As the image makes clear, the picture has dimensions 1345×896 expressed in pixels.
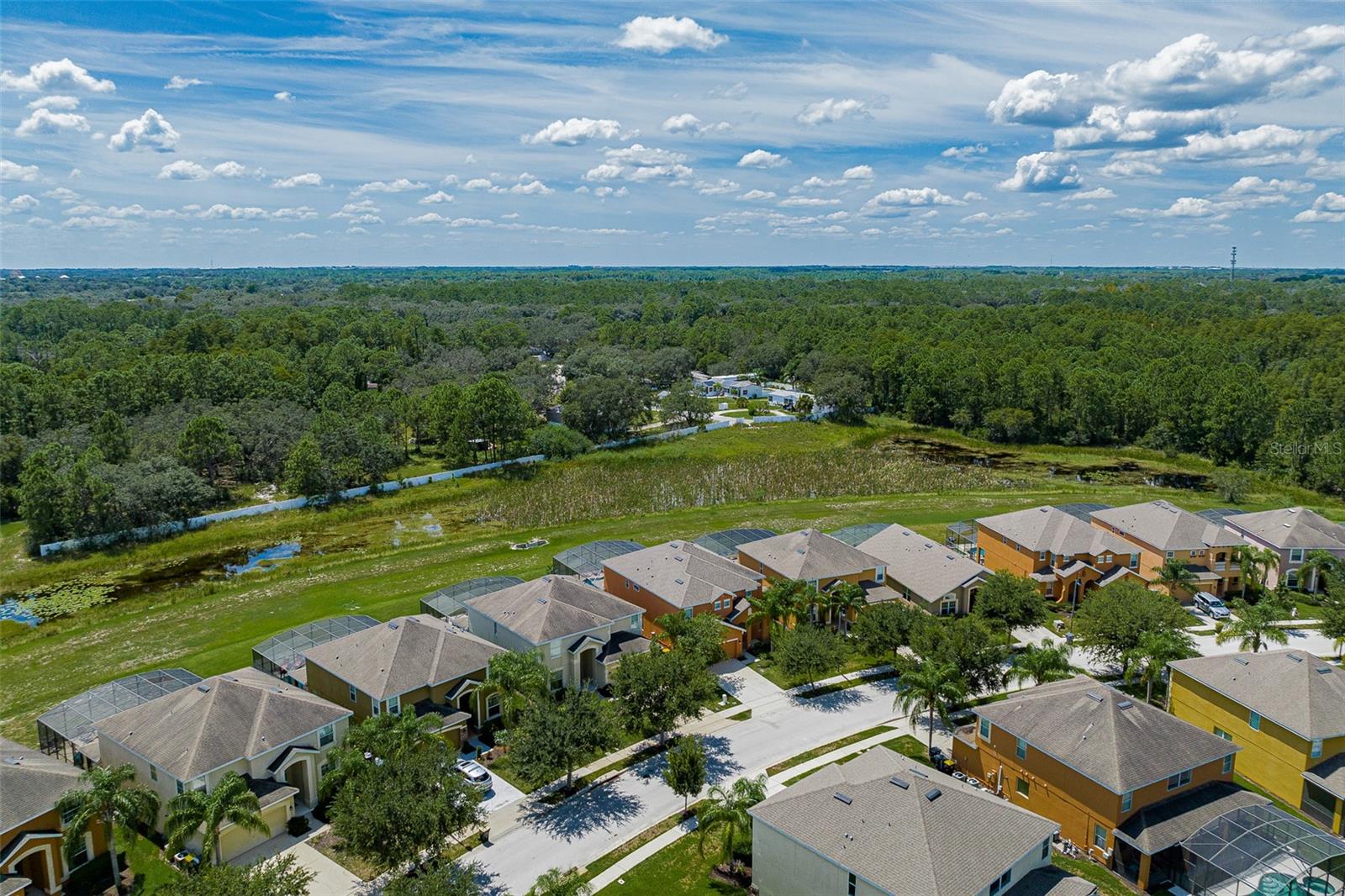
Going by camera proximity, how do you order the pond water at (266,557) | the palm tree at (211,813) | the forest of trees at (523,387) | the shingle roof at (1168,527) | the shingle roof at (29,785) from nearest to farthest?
the shingle roof at (29,785) < the palm tree at (211,813) < the shingle roof at (1168,527) < the pond water at (266,557) < the forest of trees at (523,387)

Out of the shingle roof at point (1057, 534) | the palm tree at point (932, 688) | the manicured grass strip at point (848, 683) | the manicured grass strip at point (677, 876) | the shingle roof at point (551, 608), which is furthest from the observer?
the shingle roof at point (1057, 534)

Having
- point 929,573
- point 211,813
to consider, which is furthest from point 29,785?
point 929,573

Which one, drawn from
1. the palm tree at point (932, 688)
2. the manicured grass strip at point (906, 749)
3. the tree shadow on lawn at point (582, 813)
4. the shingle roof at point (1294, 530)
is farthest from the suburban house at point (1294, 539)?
the tree shadow on lawn at point (582, 813)

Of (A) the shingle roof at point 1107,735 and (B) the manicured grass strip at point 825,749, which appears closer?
(A) the shingle roof at point 1107,735

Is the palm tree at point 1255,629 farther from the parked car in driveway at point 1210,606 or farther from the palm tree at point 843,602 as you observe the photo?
the palm tree at point 843,602

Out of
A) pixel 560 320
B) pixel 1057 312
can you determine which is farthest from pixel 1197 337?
pixel 560 320

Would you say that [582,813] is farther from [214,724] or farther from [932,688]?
[932,688]

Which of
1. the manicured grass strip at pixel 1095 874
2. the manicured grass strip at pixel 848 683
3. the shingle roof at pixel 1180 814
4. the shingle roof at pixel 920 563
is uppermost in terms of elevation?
the shingle roof at pixel 920 563
